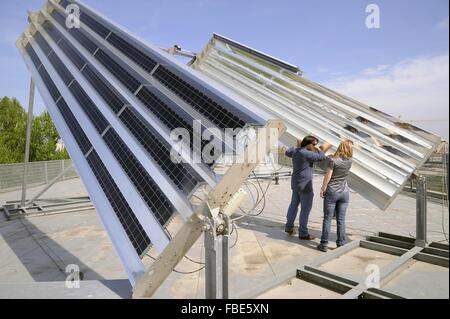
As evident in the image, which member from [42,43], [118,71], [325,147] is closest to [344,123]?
[325,147]

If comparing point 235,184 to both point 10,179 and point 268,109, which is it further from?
point 10,179

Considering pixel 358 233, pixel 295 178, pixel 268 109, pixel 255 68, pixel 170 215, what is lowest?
pixel 358 233

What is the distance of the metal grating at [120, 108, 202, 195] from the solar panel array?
0.5 inches

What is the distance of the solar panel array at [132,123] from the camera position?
334cm

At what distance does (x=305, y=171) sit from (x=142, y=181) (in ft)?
13.3

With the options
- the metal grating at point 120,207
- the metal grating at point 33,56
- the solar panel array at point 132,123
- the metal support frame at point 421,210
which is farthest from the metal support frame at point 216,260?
the metal grating at point 33,56

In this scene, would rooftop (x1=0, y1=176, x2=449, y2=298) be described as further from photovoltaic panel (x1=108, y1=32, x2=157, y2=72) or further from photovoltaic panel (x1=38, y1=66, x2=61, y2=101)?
photovoltaic panel (x1=38, y1=66, x2=61, y2=101)

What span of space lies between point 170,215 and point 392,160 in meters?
5.03

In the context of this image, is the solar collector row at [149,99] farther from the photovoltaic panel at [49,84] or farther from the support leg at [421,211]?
the support leg at [421,211]

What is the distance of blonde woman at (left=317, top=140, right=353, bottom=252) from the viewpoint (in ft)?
19.4

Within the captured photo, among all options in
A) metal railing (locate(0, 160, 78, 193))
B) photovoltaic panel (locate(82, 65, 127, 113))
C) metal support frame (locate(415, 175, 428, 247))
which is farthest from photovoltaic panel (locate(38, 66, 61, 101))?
metal railing (locate(0, 160, 78, 193))

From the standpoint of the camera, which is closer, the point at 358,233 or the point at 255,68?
the point at 358,233
